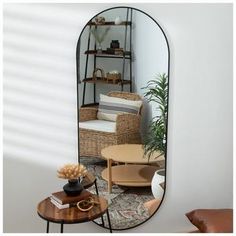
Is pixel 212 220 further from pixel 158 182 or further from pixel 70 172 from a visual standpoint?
pixel 70 172

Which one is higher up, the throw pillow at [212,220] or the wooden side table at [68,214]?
the wooden side table at [68,214]

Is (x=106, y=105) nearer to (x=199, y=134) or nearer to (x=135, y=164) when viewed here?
(x=135, y=164)

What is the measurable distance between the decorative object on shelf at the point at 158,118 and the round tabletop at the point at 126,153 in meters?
0.03

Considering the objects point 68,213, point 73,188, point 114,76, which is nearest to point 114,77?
point 114,76

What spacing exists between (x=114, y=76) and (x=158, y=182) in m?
0.60

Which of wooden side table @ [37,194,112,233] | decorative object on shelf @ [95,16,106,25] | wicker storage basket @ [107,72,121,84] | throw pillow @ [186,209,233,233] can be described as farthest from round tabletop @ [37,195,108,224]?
decorative object on shelf @ [95,16,106,25]

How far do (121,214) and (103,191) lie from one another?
0.16 meters

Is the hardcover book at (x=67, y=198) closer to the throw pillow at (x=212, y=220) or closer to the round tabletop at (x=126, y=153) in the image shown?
the round tabletop at (x=126, y=153)

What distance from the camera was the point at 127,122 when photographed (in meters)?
2.07

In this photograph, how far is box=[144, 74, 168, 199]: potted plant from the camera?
208cm

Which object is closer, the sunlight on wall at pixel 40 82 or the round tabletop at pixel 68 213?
the round tabletop at pixel 68 213

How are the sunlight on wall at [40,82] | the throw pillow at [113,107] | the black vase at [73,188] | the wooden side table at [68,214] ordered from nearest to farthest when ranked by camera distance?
1. the wooden side table at [68,214]
2. the black vase at [73,188]
3. the sunlight on wall at [40,82]
4. the throw pillow at [113,107]

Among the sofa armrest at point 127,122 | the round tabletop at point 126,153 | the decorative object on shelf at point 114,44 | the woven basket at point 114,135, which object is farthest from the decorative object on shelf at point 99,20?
the round tabletop at point 126,153

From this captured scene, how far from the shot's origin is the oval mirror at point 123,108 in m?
2.02
